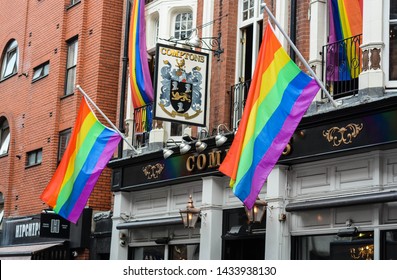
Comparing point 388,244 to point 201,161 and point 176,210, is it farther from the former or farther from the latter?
point 176,210

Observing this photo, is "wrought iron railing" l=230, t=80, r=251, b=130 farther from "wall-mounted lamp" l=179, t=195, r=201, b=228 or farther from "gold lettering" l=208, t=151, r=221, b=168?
"wall-mounted lamp" l=179, t=195, r=201, b=228

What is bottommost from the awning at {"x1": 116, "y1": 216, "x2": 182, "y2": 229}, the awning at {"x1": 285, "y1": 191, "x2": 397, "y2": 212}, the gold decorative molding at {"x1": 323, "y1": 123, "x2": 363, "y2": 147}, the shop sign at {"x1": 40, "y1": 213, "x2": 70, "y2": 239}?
the awning at {"x1": 285, "y1": 191, "x2": 397, "y2": 212}

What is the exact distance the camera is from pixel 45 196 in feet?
63.3

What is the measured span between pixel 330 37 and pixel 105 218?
9.02 m

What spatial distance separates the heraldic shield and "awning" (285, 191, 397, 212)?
11.4 ft

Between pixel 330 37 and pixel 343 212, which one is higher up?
pixel 330 37

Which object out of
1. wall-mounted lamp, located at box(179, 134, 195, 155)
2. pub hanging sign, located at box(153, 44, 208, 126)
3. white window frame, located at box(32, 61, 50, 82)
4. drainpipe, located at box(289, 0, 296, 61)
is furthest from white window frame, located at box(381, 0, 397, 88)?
white window frame, located at box(32, 61, 50, 82)

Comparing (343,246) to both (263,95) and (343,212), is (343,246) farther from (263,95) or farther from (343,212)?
(263,95)

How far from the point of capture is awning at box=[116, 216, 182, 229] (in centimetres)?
1862

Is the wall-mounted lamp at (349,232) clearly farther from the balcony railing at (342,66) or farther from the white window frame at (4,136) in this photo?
the white window frame at (4,136)

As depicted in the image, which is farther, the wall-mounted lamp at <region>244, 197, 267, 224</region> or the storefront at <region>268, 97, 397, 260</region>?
the wall-mounted lamp at <region>244, 197, 267, 224</region>

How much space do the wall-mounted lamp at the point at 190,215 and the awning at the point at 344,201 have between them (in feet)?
9.34

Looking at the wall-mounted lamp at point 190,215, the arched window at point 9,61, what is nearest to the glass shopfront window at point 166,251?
the wall-mounted lamp at point 190,215
